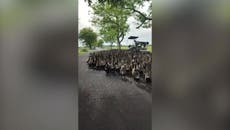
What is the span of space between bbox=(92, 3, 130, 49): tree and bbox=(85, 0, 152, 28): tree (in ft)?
0.10

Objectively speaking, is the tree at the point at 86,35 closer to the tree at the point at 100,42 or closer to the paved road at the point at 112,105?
the tree at the point at 100,42

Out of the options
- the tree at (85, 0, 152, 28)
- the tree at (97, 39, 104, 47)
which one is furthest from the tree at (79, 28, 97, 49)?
the tree at (85, 0, 152, 28)

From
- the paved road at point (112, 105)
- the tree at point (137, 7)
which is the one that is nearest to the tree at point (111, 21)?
the tree at point (137, 7)

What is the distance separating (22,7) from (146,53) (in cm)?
102

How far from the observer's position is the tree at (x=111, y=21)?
206 cm

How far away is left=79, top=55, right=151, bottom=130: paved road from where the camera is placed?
2.07 m

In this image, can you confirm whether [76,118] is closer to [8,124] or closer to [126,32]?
[8,124]

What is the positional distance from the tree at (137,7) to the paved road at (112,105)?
486mm

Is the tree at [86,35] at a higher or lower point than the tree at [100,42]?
higher

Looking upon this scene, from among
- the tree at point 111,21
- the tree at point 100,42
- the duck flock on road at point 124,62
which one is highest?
the tree at point 111,21

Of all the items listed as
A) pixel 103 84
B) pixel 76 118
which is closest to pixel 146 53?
pixel 103 84

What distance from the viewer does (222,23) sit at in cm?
203

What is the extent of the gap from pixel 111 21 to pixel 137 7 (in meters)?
0.23

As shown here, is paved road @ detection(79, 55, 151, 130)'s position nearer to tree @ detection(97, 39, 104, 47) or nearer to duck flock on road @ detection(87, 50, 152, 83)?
duck flock on road @ detection(87, 50, 152, 83)
